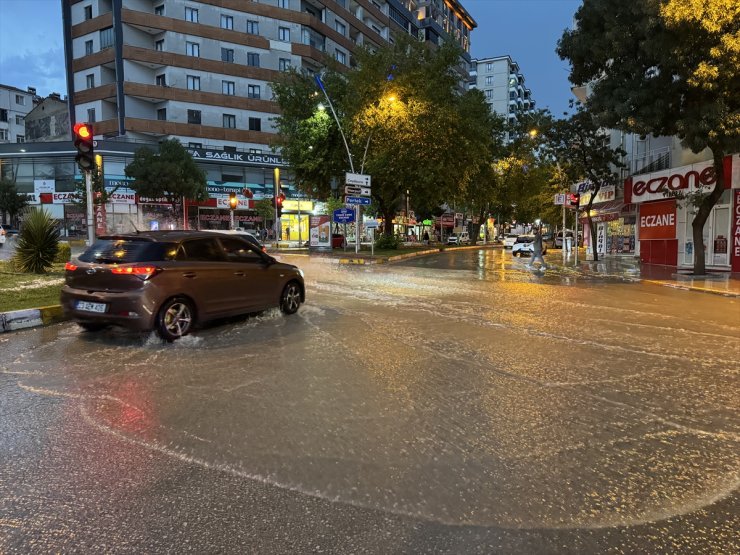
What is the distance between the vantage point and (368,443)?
4.04m

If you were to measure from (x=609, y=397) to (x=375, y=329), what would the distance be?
4.19 meters

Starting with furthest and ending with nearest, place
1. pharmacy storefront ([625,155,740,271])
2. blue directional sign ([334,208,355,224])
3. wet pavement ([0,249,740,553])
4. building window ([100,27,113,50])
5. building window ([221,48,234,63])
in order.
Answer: building window ([221,48,234,63]) → building window ([100,27,113,50]) → blue directional sign ([334,208,355,224]) → pharmacy storefront ([625,155,740,271]) → wet pavement ([0,249,740,553])

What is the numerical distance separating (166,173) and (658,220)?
33.5 m

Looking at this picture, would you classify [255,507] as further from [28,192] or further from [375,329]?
[28,192]

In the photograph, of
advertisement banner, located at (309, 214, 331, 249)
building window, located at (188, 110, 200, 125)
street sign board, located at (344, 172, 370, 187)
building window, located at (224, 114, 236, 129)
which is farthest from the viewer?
building window, located at (224, 114, 236, 129)

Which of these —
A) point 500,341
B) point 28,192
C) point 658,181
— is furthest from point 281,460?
point 28,192

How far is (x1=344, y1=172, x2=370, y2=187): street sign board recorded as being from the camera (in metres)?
29.0

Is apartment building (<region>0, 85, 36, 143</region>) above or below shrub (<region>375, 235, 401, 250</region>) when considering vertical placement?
above

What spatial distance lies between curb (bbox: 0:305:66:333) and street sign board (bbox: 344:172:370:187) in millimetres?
20988

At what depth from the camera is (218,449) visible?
392 centimetres

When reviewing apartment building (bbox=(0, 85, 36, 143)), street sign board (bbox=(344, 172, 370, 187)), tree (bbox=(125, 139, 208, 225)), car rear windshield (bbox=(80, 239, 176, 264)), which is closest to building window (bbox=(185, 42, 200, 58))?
tree (bbox=(125, 139, 208, 225))

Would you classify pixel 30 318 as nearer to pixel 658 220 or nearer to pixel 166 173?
pixel 658 220

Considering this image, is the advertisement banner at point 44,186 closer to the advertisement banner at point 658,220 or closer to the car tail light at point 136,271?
the advertisement banner at point 658,220

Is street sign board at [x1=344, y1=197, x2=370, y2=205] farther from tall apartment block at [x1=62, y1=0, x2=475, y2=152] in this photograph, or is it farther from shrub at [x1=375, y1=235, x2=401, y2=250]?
tall apartment block at [x1=62, y1=0, x2=475, y2=152]
